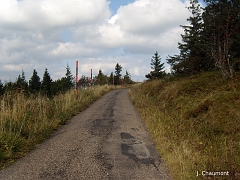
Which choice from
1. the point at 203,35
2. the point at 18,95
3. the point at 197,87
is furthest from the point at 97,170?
the point at 203,35

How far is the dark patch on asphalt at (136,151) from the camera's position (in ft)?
13.6

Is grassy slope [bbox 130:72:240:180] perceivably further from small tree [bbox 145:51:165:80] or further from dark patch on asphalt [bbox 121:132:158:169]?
small tree [bbox 145:51:165:80]

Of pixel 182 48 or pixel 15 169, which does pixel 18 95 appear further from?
pixel 182 48

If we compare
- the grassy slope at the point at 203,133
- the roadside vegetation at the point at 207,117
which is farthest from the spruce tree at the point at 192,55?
the grassy slope at the point at 203,133

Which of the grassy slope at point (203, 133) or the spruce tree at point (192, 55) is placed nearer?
the grassy slope at point (203, 133)

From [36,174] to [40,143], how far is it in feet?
5.88

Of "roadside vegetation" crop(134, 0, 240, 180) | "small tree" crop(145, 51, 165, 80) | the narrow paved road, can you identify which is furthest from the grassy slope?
"small tree" crop(145, 51, 165, 80)

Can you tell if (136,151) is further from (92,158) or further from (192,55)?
(192,55)

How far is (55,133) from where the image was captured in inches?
245

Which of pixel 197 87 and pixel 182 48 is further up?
pixel 182 48

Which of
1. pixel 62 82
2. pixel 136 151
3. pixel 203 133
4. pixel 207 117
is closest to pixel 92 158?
pixel 136 151

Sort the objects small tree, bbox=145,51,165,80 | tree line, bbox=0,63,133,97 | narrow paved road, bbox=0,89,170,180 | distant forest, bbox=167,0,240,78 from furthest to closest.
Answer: small tree, bbox=145,51,165,80, tree line, bbox=0,63,133,97, distant forest, bbox=167,0,240,78, narrow paved road, bbox=0,89,170,180

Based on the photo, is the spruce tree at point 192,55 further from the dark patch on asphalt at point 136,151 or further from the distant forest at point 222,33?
the dark patch on asphalt at point 136,151

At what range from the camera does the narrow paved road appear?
3564 millimetres
